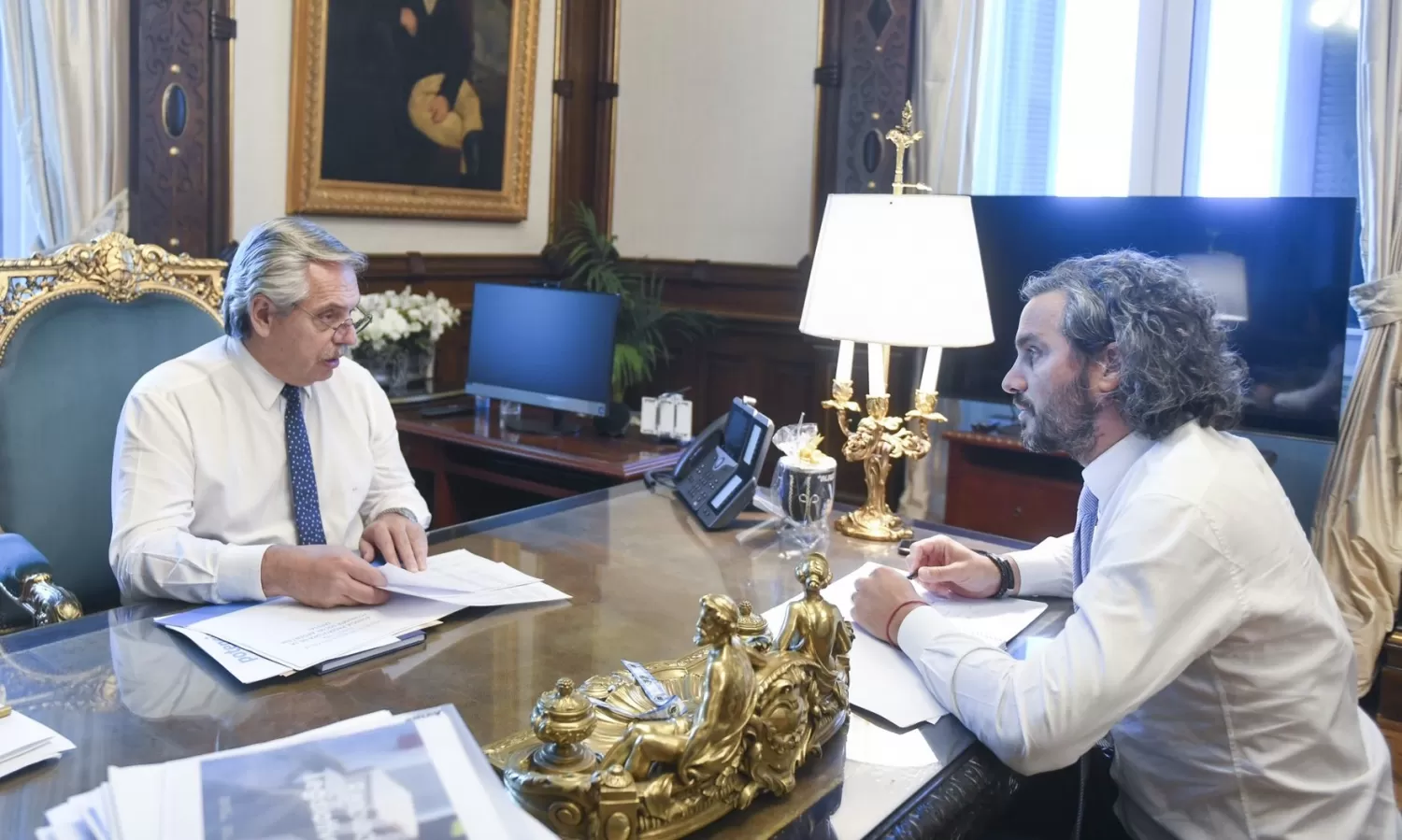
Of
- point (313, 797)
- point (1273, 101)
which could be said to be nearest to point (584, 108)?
point (1273, 101)

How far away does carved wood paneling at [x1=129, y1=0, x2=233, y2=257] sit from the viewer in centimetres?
333

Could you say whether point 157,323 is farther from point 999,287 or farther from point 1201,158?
point 1201,158

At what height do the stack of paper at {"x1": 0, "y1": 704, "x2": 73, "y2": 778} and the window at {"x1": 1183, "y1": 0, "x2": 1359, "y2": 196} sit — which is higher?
the window at {"x1": 1183, "y1": 0, "x2": 1359, "y2": 196}

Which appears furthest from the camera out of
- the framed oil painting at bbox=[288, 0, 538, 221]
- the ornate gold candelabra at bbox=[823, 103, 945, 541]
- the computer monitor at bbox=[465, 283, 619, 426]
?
the framed oil painting at bbox=[288, 0, 538, 221]

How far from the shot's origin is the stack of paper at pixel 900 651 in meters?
1.30

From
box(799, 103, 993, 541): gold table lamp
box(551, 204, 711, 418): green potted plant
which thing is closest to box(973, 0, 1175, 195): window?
box(551, 204, 711, 418): green potted plant

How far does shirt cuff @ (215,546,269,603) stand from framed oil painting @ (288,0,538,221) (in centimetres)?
255

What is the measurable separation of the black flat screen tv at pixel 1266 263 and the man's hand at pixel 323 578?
103 inches

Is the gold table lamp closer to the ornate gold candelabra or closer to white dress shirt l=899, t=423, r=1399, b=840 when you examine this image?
the ornate gold candelabra

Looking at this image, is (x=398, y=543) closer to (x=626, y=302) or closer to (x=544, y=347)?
(x=544, y=347)

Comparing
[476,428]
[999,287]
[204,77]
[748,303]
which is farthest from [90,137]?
[999,287]

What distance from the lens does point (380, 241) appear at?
4195 mm

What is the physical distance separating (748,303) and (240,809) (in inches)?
153

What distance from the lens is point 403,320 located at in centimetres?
369
